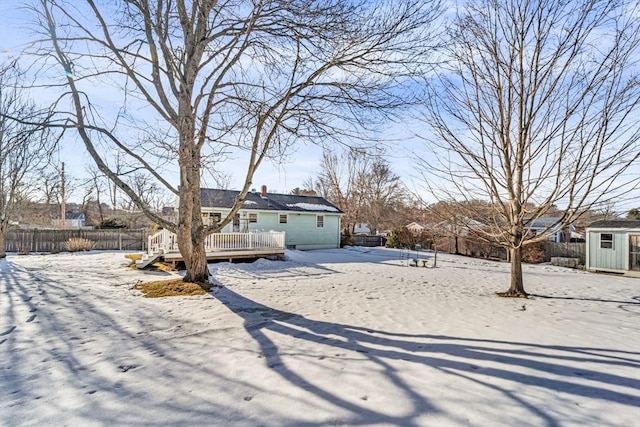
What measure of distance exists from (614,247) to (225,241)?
15.9 metres

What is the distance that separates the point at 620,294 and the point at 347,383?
9422mm

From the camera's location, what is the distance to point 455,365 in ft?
12.1

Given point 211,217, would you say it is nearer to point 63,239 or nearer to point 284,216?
point 284,216

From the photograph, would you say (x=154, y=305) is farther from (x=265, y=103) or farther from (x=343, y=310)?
(x=265, y=103)

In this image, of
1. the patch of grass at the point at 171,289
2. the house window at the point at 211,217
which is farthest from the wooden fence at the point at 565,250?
the patch of grass at the point at 171,289

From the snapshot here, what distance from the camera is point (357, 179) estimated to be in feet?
108

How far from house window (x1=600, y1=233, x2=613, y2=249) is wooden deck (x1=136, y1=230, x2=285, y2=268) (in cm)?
1369

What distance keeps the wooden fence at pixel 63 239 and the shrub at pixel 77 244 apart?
0.44 meters

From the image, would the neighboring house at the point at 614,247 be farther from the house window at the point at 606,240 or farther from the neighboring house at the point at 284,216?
the neighboring house at the point at 284,216

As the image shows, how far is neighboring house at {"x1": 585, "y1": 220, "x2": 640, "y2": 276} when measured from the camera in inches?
531

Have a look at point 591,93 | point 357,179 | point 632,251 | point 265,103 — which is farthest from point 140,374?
point 357,179

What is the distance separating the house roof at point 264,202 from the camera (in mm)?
19031

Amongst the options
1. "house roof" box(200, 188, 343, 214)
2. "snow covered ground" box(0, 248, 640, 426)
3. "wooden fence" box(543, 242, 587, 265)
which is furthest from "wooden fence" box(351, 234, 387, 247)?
"snow covered ground" box(0, 248, 640, 426)

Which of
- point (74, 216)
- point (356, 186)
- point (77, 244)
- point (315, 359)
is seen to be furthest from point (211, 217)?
point (74, 216)
